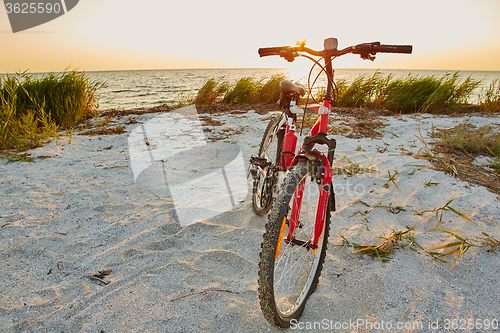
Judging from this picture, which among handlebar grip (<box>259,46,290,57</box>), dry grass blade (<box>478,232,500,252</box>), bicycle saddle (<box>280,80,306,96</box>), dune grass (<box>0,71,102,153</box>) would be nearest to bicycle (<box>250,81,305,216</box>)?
bicycle saddle (<box>280,80,306,96</box>)

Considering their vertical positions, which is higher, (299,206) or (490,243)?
(299,206)

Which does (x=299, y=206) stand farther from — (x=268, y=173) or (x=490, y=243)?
(x=490, y=243)

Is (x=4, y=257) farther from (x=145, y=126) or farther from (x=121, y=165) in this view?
(x=145, y=126)

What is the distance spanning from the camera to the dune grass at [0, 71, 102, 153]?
14.8 ft

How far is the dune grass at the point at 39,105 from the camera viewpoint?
178 inches

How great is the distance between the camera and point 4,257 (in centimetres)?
206

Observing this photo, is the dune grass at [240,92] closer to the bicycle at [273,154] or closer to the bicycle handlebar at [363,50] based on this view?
the bicycle at [273,154]

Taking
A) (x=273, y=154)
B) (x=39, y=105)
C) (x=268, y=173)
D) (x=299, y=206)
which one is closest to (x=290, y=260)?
(x=299, y=206)

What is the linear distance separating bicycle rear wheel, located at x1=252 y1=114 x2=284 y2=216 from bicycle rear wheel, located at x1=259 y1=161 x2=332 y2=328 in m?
0.40

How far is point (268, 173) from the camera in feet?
7.39

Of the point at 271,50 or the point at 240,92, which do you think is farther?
the point at 240,92

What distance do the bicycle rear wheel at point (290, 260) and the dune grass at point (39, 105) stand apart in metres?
4.71

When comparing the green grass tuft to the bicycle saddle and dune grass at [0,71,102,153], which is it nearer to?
the bicycle saddle

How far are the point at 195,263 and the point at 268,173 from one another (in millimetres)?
928
